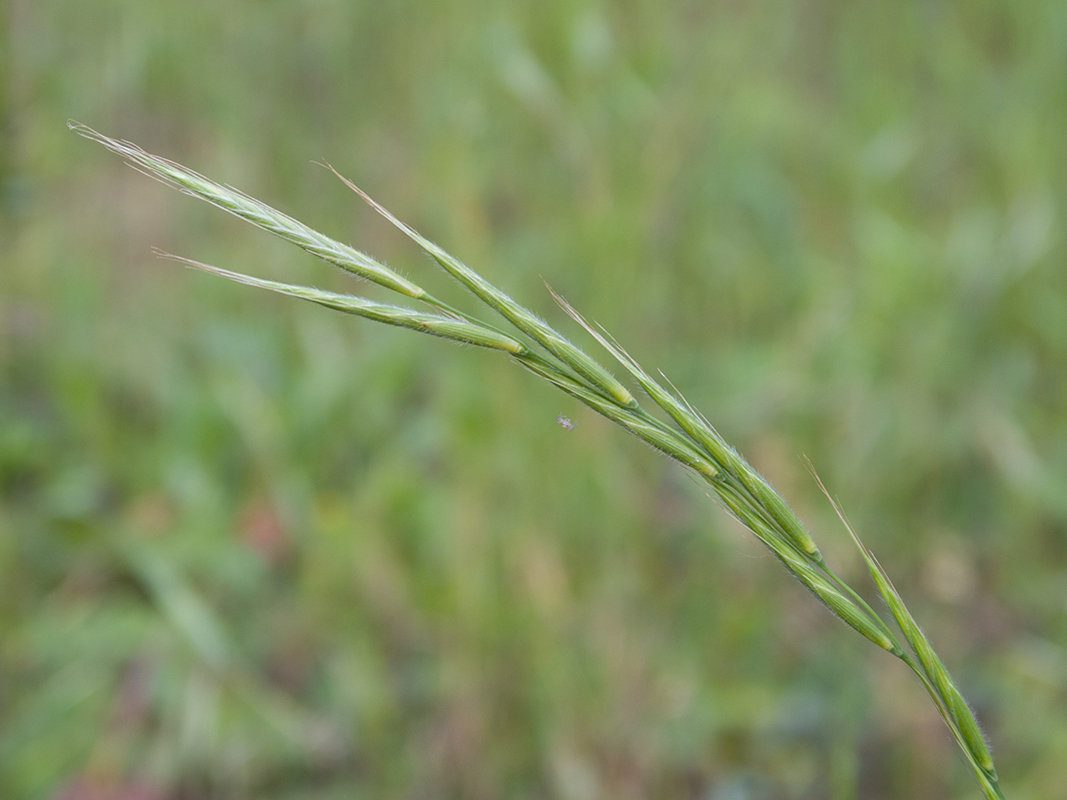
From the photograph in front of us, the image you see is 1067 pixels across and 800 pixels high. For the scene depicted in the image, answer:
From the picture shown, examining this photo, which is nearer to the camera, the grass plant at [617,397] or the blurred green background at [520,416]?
the grass plant at [617,397]

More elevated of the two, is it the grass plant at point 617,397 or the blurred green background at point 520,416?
the grass plant at point 617,397

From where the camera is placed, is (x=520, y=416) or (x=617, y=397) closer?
(x=617, y=397)

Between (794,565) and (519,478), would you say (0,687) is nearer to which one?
(519,478)

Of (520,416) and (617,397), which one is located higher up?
(617,397)

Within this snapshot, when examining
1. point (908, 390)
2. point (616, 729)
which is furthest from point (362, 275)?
point (908, 390)
